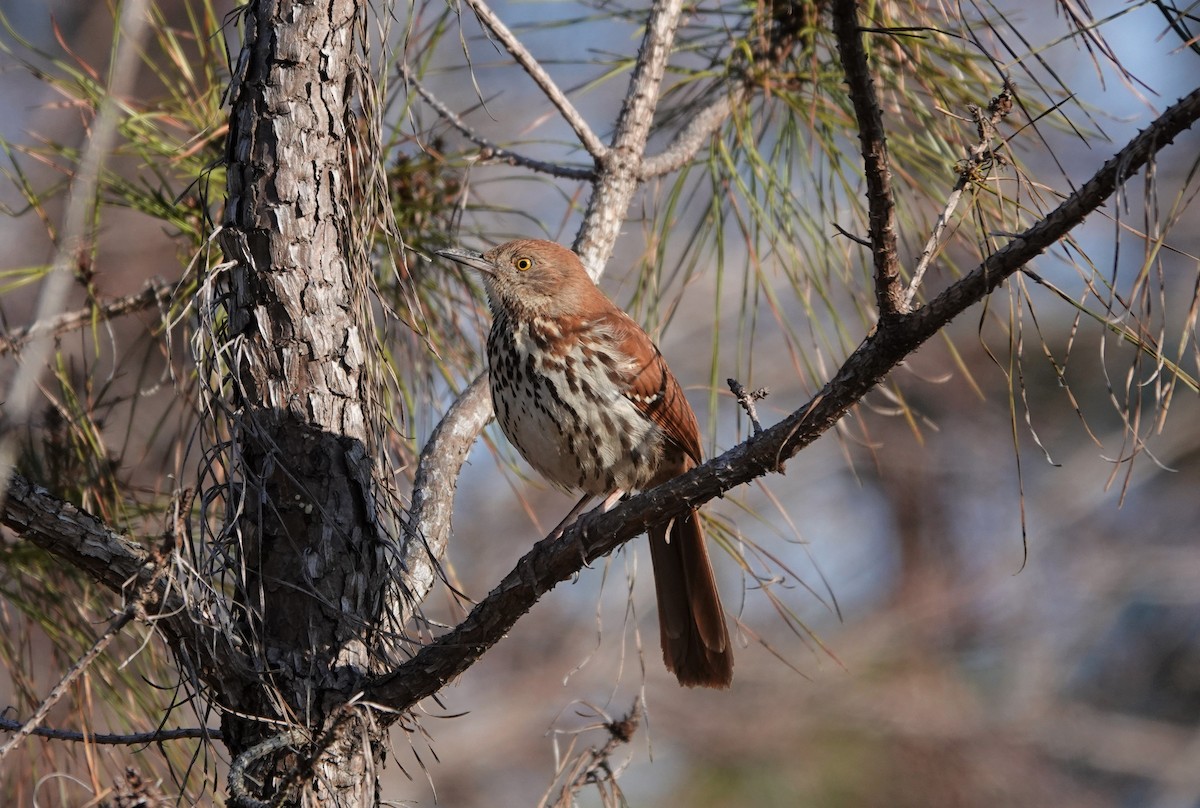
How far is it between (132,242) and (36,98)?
1.95m

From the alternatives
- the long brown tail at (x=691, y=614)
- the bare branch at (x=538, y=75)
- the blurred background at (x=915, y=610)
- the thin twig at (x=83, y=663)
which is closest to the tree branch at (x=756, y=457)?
the thin twig at (x=83, y=663)

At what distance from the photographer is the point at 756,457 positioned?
1984 millimetres

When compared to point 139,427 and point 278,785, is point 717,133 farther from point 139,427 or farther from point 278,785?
point 139,427

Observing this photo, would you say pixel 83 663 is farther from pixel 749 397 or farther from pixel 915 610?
pixel 915 610

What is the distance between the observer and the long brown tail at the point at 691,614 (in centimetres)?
334

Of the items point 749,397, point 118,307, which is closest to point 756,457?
point 749,397

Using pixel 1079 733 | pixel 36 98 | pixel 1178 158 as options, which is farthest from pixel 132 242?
Result: pixel 1079 733

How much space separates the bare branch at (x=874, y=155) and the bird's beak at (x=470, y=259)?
1.67 m

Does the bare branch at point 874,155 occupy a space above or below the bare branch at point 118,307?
below

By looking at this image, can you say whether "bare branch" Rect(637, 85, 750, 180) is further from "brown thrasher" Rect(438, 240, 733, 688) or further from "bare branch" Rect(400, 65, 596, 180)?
"brown thrasher" Rect(438, 240, 733, 688)

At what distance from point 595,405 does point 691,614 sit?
2.23 ft

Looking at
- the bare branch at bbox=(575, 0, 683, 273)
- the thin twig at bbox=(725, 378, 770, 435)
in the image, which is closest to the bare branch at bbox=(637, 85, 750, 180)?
the bare branch at bbox=(575, 0, 683, 273)

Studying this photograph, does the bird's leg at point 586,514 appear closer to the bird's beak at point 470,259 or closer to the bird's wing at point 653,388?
the bird's wing at point 653,388

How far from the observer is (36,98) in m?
7.77
